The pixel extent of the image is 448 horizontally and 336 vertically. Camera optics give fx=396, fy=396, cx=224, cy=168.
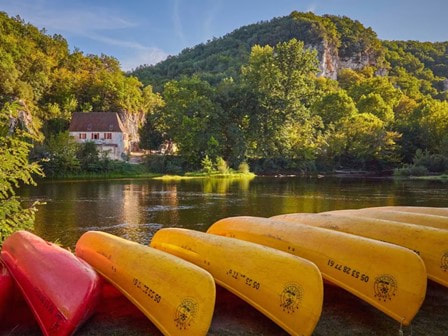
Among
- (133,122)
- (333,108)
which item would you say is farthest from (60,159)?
(333,108)

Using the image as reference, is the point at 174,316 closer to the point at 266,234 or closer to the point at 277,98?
the point at 266,234

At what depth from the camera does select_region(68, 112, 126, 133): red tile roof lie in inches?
2036

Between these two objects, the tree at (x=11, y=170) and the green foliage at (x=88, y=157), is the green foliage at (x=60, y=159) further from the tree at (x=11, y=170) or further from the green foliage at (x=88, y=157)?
the tree at (x=11, y=170)

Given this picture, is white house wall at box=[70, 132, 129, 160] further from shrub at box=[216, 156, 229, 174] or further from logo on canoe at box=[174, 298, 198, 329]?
logo on canoe at box=[174, 298, 198, 329]

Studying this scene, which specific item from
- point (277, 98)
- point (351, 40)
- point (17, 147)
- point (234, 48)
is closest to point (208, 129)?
point (277, 98)

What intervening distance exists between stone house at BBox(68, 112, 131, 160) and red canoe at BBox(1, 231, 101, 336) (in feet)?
157

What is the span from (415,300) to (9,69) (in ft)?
173

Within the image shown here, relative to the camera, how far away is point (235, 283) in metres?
3.96

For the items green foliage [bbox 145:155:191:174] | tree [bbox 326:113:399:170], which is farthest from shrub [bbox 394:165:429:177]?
green foliage [bbox 145:155:191:174]

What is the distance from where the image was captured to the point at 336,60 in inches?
4902

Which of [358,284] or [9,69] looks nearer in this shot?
[358,284]

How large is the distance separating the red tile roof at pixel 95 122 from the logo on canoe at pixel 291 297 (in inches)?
2006

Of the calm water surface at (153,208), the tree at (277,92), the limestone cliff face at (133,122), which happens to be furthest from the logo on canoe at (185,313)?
the limestone cliff face at (133,122)

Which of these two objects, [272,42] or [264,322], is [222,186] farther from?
[272,42]
